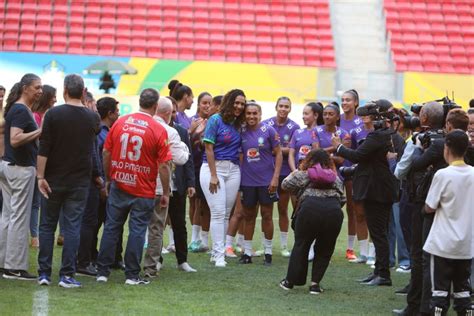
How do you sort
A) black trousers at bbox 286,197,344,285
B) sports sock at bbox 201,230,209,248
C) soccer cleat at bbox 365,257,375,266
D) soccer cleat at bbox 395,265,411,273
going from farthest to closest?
sports sock at bbox 201,230,209,248 → soccer cleat at bbox 365,257,375,266 → soccer cleat at bbox 395,265,411,273 → black trousers at bbox 286,197,344,285

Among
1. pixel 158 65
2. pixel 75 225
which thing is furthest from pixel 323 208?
pixel 158 65

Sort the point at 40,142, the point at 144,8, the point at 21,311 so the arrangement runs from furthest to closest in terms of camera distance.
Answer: the point at 144,8 → the point at 40,142 → the point at 21,311

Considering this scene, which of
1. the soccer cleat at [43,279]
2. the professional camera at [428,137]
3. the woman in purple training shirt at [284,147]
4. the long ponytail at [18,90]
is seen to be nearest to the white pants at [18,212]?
the soccer cleat at [43,279]

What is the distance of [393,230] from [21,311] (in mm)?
5245

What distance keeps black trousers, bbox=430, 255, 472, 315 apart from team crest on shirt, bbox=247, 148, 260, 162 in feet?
12.3

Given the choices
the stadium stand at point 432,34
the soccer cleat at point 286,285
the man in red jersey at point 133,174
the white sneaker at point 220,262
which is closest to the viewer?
the man in red jersey at point 133,174

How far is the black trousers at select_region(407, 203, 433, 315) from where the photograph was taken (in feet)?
24.5

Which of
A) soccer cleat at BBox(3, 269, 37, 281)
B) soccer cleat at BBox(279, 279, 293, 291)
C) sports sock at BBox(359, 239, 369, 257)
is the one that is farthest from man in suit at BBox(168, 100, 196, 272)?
sports sock at BBox(359, 239, 369, 257)

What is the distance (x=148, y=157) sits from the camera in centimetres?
888

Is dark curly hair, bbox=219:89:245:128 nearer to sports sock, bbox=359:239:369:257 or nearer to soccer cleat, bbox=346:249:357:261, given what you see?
sports sock, bbox=359:239:369:257

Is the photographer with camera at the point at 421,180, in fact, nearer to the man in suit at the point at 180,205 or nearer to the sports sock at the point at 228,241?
the man in suit at the point at 180,205

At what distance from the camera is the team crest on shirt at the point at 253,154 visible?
10828 millimetres

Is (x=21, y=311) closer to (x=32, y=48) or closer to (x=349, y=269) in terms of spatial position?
(x=349, y=269)

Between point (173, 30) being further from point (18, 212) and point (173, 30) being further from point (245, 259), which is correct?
point (18, 212)
